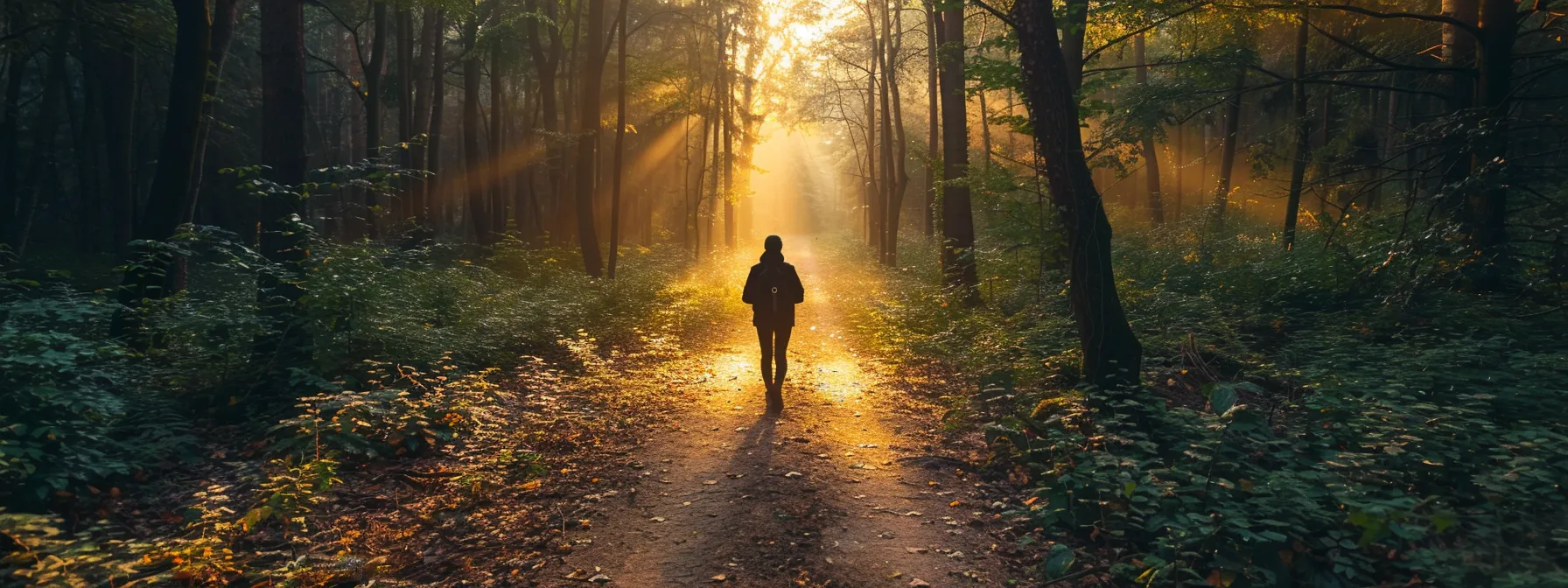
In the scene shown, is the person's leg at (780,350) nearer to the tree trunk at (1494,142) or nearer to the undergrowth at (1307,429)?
the undergrowth at (1307,429)

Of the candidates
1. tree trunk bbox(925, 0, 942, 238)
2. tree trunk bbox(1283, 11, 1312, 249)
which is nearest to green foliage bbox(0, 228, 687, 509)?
tree trunk bbox(925, 0, 942, 238)

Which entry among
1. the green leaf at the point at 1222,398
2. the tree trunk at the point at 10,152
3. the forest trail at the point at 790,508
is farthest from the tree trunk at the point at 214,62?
the green leaf at the point at 1222,398

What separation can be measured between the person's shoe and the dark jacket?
77 cm

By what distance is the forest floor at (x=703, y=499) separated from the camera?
16.5 ft

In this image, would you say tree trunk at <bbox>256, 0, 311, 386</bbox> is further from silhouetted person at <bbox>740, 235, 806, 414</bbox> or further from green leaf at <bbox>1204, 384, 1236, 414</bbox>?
green leaf at <bbox>1204, 384, 1236, 414</bbox>

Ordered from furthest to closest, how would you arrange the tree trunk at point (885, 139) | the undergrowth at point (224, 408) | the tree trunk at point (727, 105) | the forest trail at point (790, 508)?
1. the tree trunk at point (727, 105)
2. the tree trunk at point (885, 139)
3. the forest trail at point (790, 508)
4. the undergrowth at point (224, 408)

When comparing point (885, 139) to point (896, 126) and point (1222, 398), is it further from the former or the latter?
point (1222, 398)

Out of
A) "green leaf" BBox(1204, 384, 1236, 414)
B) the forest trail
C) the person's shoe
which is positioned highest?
"green leaf" BBox(1204, 384, 1236, 414)

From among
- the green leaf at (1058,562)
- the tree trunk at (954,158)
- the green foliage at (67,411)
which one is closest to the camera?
the green leaf at (1058,562)

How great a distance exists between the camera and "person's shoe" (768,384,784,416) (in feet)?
30.2

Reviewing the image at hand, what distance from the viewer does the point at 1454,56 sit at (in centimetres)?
1010

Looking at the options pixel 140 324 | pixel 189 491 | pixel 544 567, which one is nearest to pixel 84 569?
pixel 189 491

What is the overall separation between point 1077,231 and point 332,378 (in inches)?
310

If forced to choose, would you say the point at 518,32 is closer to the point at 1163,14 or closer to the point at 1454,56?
the point at 1163,14
